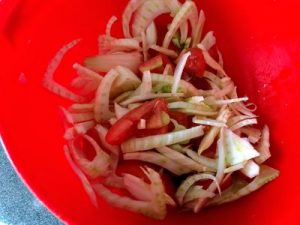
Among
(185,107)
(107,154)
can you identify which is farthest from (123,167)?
(185,107)

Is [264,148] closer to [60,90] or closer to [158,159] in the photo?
[158,159]

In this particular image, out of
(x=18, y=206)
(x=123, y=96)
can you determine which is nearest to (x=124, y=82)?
(x=123, y=96)

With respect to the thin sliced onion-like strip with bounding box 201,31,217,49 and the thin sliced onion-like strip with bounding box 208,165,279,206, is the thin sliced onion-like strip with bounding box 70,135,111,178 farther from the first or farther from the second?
the thin sliced onion-like strip with bounding box 201,31,217,49

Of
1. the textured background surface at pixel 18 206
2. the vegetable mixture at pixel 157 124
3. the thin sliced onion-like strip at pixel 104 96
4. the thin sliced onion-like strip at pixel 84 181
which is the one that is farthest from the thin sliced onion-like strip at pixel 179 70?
the textured background surface at pixel 18 206

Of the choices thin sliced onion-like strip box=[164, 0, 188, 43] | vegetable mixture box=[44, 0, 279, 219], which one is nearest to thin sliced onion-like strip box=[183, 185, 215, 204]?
vegetable mixture box=[44, 0, 279, 219]

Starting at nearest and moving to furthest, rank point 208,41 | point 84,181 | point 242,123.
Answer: point 84,181, point 242,123, point 208,41

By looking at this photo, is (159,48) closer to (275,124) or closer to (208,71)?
(208,71)
